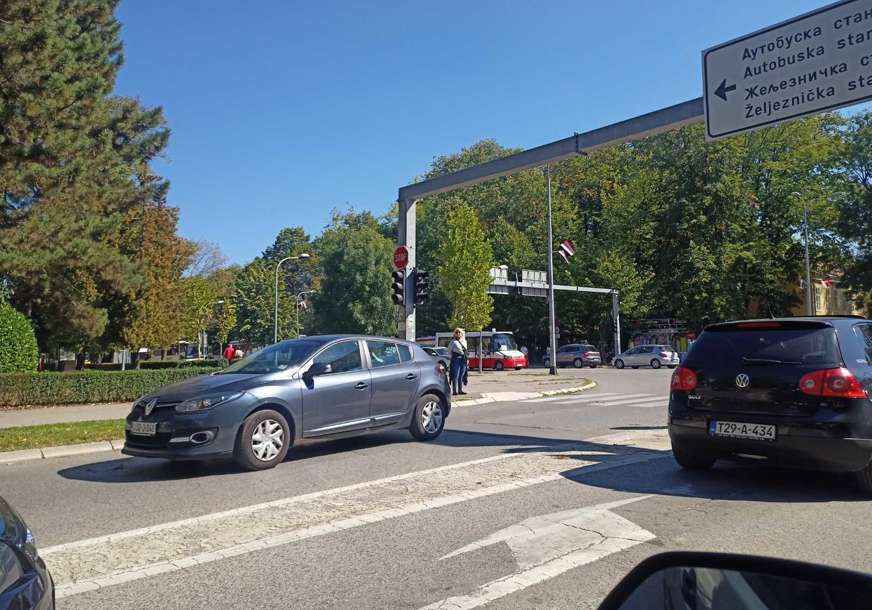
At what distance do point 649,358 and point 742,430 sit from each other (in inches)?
1575

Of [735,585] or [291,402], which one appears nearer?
[735,585]

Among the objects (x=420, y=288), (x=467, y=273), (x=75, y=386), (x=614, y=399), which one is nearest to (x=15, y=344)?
(x=75, y=386)

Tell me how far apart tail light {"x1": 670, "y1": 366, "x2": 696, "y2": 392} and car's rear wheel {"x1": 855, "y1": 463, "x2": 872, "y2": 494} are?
1624 millimetres

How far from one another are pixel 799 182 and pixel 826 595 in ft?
170

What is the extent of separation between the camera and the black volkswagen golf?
6199 mm

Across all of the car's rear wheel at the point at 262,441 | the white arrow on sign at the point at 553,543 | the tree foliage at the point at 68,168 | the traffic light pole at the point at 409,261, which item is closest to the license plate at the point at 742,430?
the white arrow on sign at the point at 553,543

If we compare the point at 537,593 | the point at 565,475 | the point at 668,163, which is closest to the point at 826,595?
the point at 537,593

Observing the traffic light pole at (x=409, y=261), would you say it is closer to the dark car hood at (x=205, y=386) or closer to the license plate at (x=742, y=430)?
the dark car hood at (x=205, y=386)

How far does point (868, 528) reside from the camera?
534 cm

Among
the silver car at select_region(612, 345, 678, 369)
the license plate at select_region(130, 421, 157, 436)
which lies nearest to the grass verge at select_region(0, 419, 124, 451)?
the license plate at select_region(130, 421, 157, 436)

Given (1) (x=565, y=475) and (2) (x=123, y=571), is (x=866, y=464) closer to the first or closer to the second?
(1) (x=565, y=475)

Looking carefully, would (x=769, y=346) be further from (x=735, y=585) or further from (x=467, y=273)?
(x=467, y=273)

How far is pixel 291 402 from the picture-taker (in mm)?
8383

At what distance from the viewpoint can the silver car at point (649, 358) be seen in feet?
146
